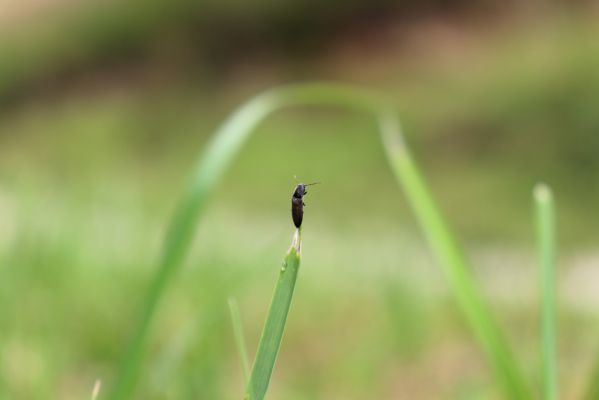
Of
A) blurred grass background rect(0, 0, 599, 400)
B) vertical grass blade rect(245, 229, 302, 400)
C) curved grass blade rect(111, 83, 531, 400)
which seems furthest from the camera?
blurred grass background rect(0, 0, 599, 400)

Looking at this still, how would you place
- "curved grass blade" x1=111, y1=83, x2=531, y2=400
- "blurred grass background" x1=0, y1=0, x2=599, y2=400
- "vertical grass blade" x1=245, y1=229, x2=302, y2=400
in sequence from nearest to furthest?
"vertical grass blade" x1=245, y1=229, x2=302, y2=400 < "curved grass blade" x1=111, y1=83, x2=531, y2=400 < "blurred grass background" x1=0, y1=0, x2=599, y2=400

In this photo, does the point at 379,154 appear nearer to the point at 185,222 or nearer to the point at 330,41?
the point at 330,41

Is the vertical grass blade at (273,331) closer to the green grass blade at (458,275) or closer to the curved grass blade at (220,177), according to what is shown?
the curved grass blade at (220,177)

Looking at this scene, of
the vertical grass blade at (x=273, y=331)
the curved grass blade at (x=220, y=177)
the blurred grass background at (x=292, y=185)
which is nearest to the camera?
the vertical grass blade at (x=273, y=331)

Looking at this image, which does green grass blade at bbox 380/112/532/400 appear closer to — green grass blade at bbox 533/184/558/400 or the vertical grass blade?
green grass blade at bbox 533/184/558/400

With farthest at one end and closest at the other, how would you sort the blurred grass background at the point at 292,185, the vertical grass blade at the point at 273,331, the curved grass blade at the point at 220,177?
the blurred grass background at the point at 292,185 → the curved grass blade at the point at 220,177 → the vertical grass blade at the point at 273,331

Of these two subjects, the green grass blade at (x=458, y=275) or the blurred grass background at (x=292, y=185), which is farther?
the blurred grass background at (x=292, y=185)

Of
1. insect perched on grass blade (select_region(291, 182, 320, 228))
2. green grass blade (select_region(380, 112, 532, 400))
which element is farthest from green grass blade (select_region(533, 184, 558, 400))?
insect perched on grass blade (select_region(291, 182, 320, 228))

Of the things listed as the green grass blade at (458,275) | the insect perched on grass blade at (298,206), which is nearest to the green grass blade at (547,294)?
the green grass blade at (458,275)
